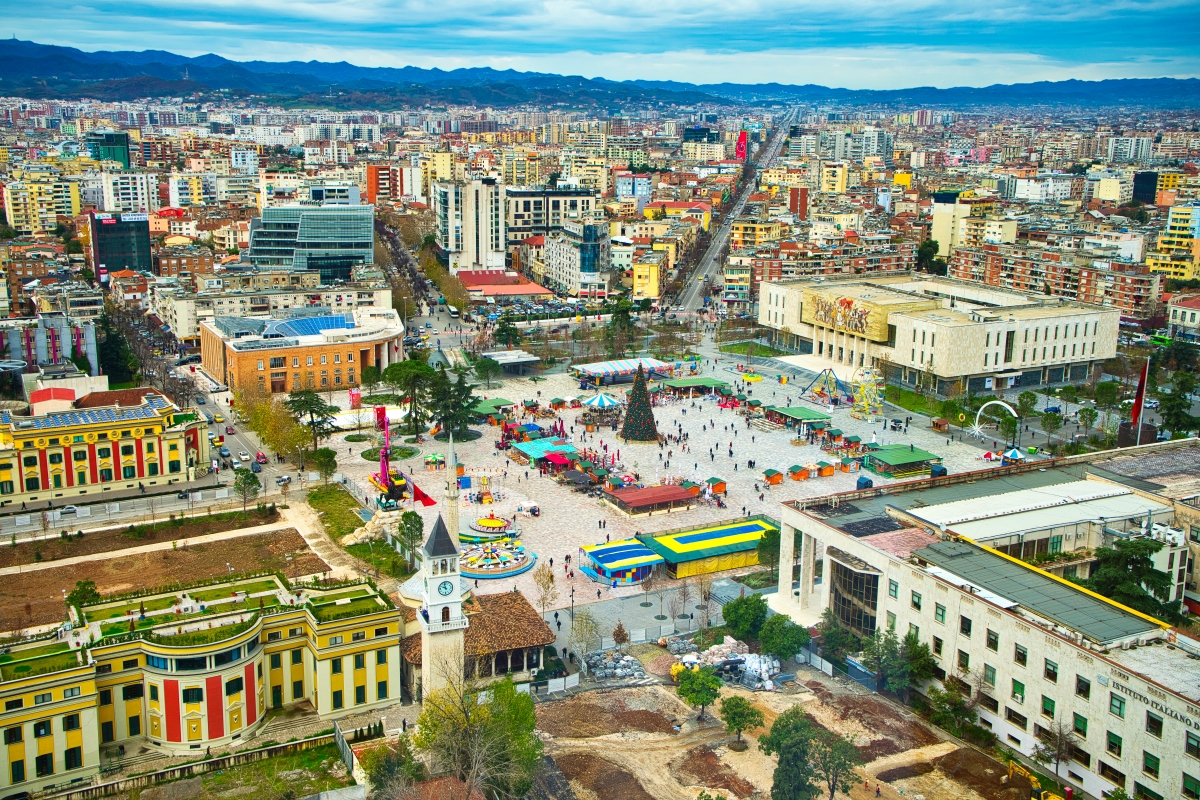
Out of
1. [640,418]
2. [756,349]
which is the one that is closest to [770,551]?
[640,418]

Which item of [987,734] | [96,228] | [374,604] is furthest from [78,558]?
[96,228]

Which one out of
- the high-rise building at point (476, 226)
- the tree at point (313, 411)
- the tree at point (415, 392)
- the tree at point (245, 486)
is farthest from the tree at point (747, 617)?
the high-rise building at point (476, 226)

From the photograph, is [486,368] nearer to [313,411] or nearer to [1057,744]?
[313,411]

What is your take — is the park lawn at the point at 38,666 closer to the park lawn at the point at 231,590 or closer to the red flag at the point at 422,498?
the park lawn at the point at 231,590

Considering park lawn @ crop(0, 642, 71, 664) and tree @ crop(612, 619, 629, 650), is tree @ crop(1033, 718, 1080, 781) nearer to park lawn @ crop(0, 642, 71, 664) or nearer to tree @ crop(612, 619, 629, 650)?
tree @ crop(612, 619, 629, 650)

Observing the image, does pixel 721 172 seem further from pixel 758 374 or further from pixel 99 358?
pixel 99 358

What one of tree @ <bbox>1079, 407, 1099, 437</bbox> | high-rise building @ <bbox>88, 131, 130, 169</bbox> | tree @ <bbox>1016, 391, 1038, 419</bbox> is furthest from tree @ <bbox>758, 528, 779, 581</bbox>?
high-rise building @ <bbox>88, 131, 130, 169</bbox>

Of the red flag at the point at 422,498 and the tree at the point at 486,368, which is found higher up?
the tree at the point at 486,368
